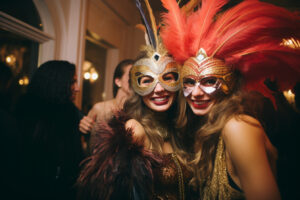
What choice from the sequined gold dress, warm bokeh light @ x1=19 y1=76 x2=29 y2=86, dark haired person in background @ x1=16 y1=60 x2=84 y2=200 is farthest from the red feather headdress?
warm bokeh light @ x1=19 y1=76 x2=29 y2=86

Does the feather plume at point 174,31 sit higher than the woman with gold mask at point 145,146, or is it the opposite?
the feather plume at point 174,31

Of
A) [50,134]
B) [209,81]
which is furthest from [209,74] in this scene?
[50,134]

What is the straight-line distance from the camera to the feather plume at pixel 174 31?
1271 millimetres

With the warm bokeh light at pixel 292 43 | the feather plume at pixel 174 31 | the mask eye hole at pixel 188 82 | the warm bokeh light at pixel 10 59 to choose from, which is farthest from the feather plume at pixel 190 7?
the warm bokeh light at pixel 10 59

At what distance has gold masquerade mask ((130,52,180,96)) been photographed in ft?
4.34

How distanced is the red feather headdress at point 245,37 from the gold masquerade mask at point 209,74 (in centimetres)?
4

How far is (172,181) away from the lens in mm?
1167

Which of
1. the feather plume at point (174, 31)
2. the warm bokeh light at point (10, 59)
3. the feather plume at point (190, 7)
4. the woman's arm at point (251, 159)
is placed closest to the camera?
the woman's arm at point (251, 159)

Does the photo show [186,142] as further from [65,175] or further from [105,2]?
[105,2]

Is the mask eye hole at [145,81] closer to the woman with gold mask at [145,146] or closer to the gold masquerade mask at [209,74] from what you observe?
the woman with gold mask at [145,146]

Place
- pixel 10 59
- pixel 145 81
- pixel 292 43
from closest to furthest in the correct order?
pixel 292 43 < pixel 145 81 < pixel 10 59

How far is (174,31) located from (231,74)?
491 mm

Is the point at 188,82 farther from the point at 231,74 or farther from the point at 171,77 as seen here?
the point at 231,74

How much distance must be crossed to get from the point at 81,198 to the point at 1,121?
2.11ft
